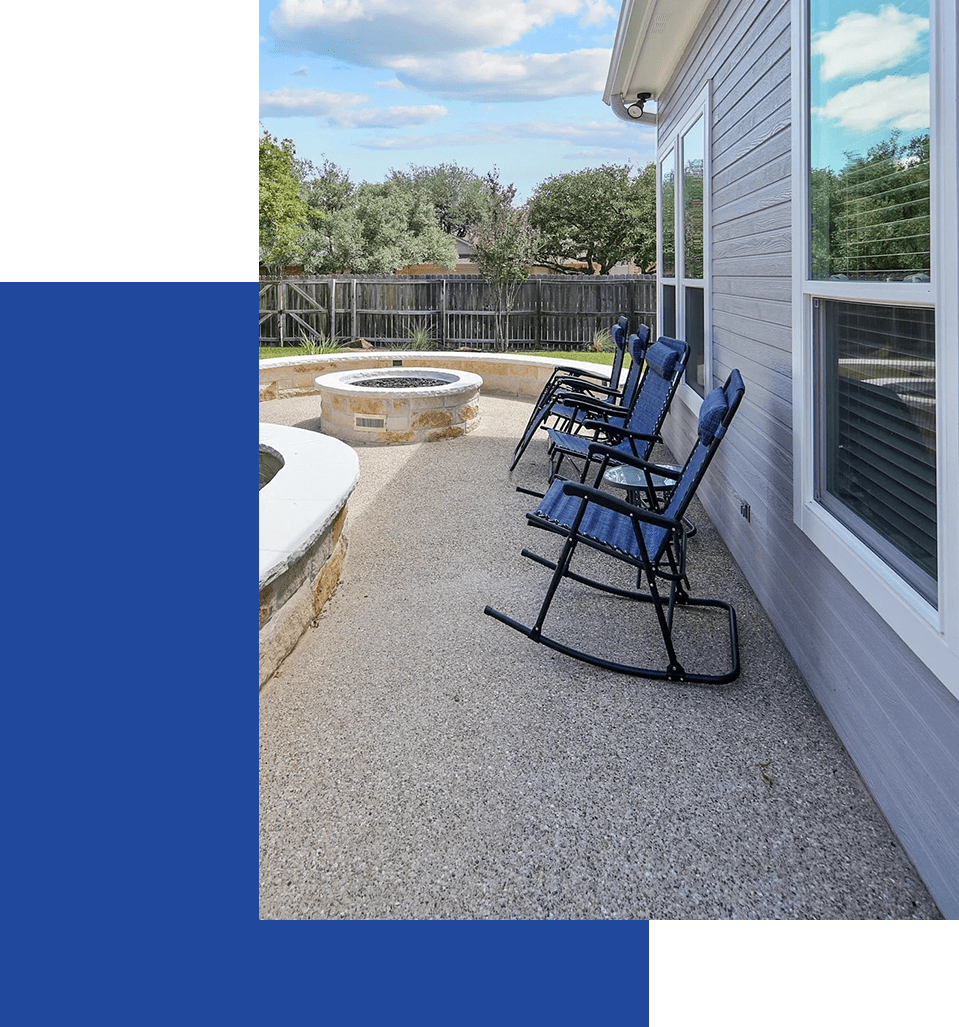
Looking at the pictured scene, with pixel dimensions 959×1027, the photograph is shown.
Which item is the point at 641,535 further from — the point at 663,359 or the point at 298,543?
the point at 663,359

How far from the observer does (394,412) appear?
296 inches

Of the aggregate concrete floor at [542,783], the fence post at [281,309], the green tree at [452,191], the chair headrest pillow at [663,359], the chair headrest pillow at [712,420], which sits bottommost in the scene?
the aggregate concrete floor at [542,783]

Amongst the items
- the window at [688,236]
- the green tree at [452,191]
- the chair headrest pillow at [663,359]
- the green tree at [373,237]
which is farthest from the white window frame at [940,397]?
the green tree at [452,191]

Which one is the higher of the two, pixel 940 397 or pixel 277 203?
pixel 277 203

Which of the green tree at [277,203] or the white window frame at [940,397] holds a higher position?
the green tree at [277,203]

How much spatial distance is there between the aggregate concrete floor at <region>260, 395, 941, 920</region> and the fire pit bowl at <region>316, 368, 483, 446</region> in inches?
150

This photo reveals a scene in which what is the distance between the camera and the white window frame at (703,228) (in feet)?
16.4

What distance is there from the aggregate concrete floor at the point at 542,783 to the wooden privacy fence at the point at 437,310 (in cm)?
1128

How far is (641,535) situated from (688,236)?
140 inches

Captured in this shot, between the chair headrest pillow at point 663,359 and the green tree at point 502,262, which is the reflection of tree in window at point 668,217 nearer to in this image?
the chair headrest pillow at point 663,359

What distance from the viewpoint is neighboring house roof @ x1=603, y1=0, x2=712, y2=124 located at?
4.98 m

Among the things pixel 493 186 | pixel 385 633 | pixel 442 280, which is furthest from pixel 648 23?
pixel 493 186

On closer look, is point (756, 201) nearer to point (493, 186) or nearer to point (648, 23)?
point (648, 23)

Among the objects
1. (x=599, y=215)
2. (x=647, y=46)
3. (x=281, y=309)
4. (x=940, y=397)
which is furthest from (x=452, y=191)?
(x=940, y=397)
